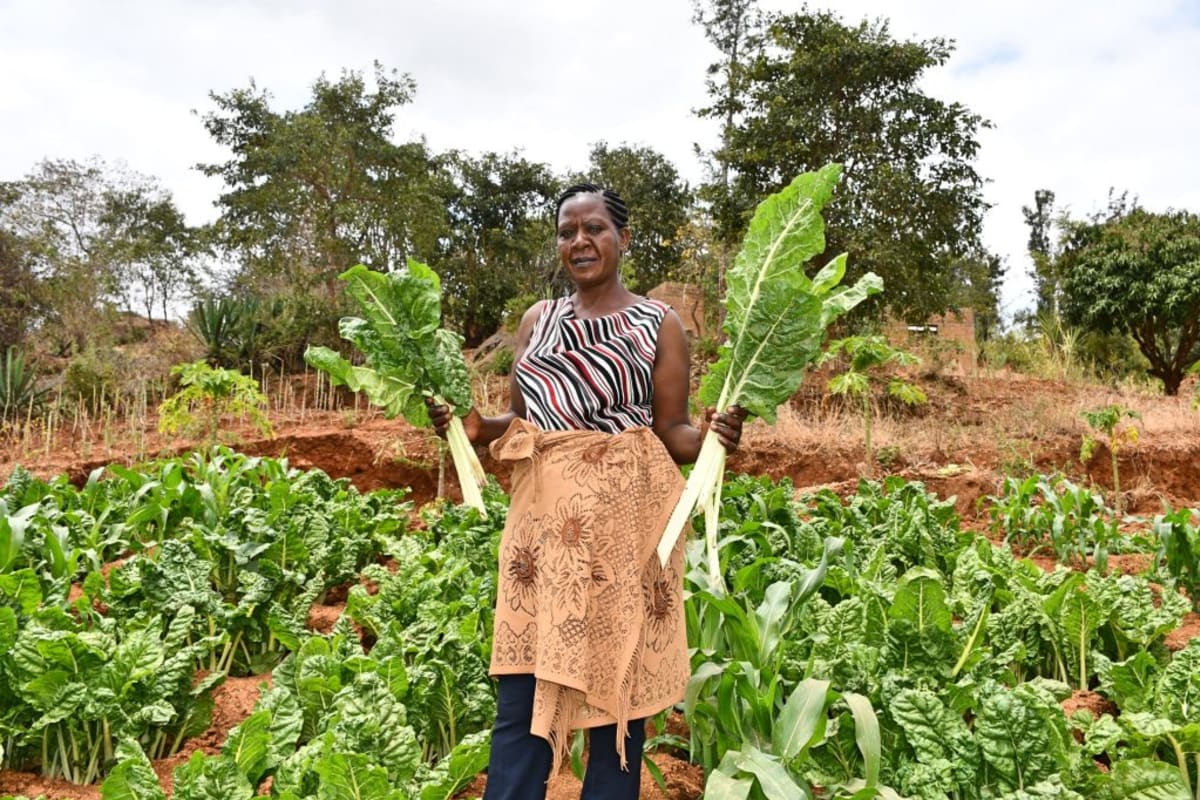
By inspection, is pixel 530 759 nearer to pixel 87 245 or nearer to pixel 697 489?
pixel 697 489

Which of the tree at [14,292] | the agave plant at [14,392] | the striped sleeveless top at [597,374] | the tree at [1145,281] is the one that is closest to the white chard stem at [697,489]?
the striped sleeveless top at [597,374]

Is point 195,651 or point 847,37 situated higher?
point 847,37

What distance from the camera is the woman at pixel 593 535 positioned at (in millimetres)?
1896

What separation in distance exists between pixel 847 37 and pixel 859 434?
7.48m

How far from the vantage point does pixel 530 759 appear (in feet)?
6.33

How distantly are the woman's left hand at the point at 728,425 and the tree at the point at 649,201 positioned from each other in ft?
70.3

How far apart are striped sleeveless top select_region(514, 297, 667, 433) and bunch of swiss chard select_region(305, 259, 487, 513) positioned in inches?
8.4

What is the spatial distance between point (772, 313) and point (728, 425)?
30 centimetres

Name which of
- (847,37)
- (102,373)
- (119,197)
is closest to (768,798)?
(102,373)

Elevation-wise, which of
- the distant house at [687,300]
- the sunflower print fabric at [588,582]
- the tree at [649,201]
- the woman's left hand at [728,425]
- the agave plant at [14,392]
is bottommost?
the sunflower print fabric at [588,582]

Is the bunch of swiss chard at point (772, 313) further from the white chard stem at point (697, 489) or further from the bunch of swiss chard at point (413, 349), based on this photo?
the bunch of swiss chard at point (413, 349)

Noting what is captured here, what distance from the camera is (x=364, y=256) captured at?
1889cm

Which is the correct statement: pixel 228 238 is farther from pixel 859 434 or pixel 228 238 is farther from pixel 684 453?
pixel 684 453

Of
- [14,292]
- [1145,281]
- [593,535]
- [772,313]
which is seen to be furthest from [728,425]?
[14,292]
